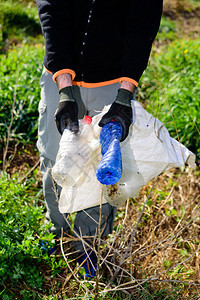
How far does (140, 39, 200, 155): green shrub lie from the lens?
2.92 m

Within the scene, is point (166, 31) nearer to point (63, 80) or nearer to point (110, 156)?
point (63, 80)

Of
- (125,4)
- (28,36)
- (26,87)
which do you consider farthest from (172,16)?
(125,4)

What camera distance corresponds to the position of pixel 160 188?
8.93 ft

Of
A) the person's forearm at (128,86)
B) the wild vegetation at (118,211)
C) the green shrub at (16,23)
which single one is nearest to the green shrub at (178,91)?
the wild vegetation at (118,211)

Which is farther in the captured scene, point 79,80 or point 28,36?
point 28,36

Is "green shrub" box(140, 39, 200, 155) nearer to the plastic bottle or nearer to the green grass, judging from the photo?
the plastic bottle

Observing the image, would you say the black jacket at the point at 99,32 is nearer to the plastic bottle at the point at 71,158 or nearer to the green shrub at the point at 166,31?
the plastic bottle at the point at 71,158

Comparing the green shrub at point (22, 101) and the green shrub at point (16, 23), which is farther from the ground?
the green shrub at point (16, 23)

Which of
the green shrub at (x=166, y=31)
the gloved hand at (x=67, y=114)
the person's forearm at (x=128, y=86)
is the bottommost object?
the gloved hand at (x=67, y=114)

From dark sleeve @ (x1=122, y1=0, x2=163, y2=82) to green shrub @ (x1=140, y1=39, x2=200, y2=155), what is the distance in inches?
25.4

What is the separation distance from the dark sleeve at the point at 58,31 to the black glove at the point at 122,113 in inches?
12.8

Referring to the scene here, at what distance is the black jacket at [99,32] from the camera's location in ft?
4.89

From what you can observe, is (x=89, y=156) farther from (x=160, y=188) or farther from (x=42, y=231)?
(x=160, y=188)

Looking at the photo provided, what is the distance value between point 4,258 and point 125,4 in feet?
5.08
